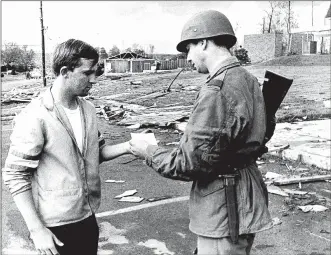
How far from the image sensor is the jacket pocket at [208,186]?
8.74 ft

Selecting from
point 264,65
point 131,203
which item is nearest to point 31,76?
point 264,65

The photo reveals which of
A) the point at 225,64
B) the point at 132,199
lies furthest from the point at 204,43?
the point at 132,199

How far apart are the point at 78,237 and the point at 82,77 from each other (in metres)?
1.06

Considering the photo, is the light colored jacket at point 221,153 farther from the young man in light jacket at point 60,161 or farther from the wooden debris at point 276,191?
the wooden debris at point 276,191

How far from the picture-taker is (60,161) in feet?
8.96

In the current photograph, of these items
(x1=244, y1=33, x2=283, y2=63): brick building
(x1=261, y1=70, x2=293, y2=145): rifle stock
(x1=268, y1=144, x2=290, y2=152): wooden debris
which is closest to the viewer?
(x1=261, y1=70, x2=293, y2=145): rifle stock

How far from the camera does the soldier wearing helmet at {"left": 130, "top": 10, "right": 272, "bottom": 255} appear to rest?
254 centimetres

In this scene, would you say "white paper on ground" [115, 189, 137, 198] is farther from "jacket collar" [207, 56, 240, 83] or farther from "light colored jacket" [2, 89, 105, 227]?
"jacket collar" [207, 56, 240, 83]

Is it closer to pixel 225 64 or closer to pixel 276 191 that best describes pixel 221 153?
pixel 225 64

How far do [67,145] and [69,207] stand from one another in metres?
0.40

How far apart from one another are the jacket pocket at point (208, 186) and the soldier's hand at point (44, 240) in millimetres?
950

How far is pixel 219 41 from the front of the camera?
2789 millimetres

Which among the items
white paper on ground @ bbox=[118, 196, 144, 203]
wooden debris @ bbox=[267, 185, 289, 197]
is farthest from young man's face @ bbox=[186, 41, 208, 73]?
wooden debris @ bbox=[267, 185, 289, 197]

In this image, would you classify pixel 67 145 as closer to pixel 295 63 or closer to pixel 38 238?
pixel 38 238
